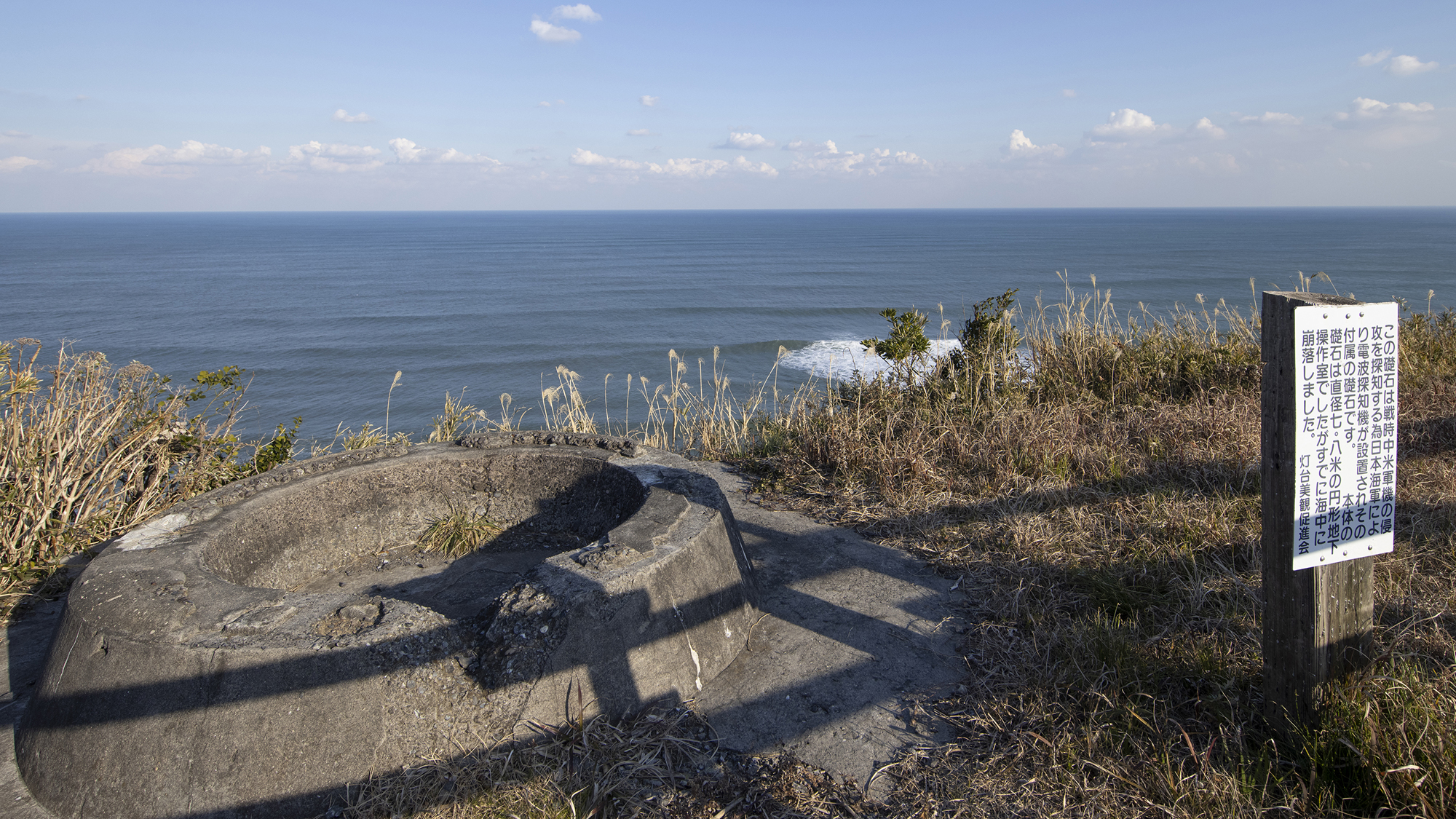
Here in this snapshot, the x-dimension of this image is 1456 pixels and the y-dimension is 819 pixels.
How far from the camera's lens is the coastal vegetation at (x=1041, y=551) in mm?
2465

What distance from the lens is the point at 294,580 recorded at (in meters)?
4.18

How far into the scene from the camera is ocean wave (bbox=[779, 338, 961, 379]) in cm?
1775

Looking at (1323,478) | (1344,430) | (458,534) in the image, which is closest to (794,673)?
(1323,478)

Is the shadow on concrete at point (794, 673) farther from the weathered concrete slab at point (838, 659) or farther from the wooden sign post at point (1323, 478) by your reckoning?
the wooden sign post at point (1323, 478)

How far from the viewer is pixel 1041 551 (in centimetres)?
410

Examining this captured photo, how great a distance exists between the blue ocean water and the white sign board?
11560mm

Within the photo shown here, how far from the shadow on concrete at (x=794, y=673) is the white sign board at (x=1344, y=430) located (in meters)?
1.46

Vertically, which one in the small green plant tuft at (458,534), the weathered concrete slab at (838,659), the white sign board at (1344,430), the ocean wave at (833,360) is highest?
the white sign board at (1344,430)

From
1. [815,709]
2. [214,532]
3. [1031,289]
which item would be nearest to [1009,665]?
[815,709]

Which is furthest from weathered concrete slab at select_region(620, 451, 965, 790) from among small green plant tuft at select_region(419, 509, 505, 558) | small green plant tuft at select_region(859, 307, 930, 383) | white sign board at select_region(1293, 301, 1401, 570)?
small green plant tuft at select_region(859, 307, 930, 383)

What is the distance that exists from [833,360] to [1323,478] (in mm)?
18726

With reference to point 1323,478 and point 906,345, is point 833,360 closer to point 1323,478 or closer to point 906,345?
point 906,345

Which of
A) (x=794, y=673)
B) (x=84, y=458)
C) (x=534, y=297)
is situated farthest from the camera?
(x=534, y=297)

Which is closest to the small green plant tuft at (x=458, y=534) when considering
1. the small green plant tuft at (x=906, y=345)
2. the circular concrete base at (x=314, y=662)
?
the circular concrete base at (x=314, y=662)
